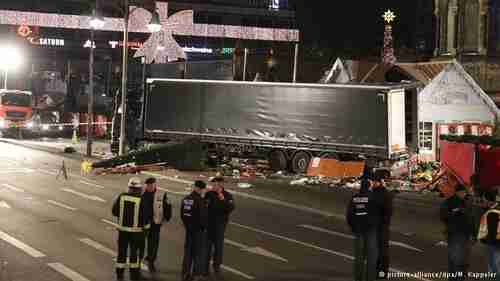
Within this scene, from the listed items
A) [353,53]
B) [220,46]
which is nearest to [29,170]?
[353,53]

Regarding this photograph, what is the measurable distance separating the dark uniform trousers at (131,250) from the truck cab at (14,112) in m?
36.0

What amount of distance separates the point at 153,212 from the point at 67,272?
1777 millimetres

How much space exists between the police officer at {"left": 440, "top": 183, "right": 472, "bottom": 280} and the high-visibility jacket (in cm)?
458

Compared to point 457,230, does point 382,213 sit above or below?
above

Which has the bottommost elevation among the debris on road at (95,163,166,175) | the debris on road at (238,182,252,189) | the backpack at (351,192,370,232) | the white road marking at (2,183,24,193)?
the white road marking at (2,183,24,193)

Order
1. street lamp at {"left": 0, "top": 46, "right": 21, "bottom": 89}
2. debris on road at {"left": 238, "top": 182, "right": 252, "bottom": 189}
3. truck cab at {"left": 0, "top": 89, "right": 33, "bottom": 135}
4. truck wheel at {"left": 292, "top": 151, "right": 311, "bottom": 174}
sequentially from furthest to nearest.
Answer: street lamp at {"left": 0, "top": 46, "right": 21, "bottom": 89}, truck cab at {"left": 0, "top": 89, "right": 33, "bottom": 135}, truck wheel at {"left": 292, "top": 151, "right": 311, "bottom": 174}, debris on road at {"left": 238, "top": 182, "right": 252, "bottom": 189}

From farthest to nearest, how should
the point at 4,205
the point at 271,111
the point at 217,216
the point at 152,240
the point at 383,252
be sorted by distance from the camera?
the point at 271,111 < the point at 4,205 < the point at 152,240 < the point at 383,252 < the point at 217,216

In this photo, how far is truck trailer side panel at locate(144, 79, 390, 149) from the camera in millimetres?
26609

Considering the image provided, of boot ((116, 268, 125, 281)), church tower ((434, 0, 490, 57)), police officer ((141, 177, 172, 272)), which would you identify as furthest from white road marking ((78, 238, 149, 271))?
church tower ((434, 0, 490, 57))

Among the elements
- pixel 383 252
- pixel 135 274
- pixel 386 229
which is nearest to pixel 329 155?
pixel 383 252

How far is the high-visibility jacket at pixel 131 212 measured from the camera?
1092 centimetres

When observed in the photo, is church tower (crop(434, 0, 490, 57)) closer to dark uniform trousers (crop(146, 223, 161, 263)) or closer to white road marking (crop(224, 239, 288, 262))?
white road marking (crop(224, 239, 288, 262))

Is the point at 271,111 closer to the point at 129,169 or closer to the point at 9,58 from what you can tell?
the point at 129,169

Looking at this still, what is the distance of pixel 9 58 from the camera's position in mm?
57219
